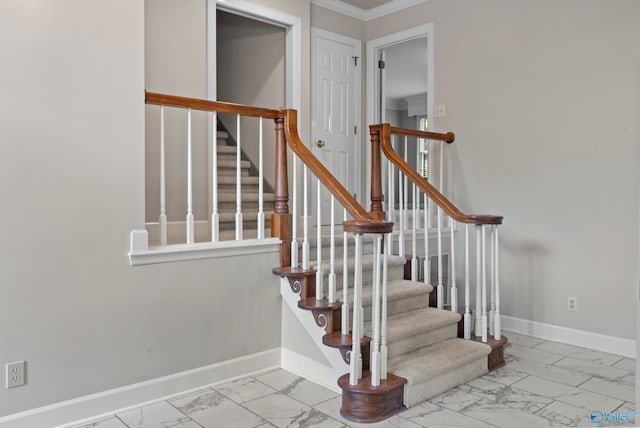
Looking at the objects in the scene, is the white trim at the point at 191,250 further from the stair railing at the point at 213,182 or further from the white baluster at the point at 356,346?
the white baluster at the point at 356,346

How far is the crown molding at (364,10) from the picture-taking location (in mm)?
5020

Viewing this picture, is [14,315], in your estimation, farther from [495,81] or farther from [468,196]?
[495,81]

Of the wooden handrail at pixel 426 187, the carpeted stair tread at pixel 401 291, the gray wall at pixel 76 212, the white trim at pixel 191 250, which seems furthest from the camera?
the wooden handrail at pixel 426 187

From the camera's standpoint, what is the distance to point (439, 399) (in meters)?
2.81

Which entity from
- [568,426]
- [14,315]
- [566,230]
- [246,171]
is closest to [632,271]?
[566,230]

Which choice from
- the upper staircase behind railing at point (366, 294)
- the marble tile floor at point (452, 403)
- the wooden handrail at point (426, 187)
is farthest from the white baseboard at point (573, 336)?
the wooden handrail at point (426, 187)

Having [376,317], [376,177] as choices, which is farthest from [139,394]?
[376,177]

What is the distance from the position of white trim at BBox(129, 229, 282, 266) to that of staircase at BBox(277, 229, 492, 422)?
215 mm

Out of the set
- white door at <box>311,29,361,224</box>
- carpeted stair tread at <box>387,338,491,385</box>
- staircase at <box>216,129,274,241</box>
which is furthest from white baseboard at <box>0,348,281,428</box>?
white door at <box>311,29,361,224</box>

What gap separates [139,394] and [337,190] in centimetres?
157

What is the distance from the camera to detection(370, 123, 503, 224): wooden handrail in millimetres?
3323

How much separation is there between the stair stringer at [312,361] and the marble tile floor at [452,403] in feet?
0.18

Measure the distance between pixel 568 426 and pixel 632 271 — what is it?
161 cm

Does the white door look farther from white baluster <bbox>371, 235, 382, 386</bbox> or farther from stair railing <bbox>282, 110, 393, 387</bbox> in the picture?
white baluster <bbox>371, 235, 382, 386</bbox>
